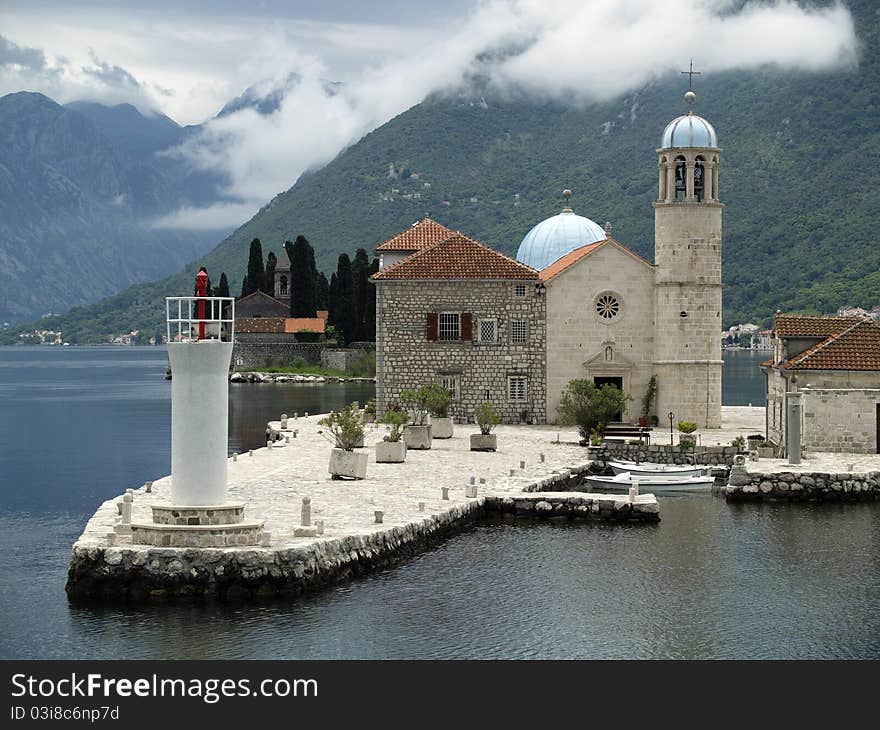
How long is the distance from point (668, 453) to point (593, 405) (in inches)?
160

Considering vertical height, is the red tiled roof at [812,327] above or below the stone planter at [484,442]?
above

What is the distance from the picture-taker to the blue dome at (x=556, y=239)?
5572cm

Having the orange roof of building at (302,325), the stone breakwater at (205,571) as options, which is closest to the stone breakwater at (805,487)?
the stone breakwater at (205,571)

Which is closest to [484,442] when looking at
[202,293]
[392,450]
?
[392,450]

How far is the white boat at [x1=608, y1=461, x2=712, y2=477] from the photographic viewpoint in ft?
119

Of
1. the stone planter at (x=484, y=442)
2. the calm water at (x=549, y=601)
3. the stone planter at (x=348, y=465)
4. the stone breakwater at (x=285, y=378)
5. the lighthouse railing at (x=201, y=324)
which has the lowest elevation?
the calm water at (x=549, y=601)

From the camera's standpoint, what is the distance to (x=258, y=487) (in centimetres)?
3020

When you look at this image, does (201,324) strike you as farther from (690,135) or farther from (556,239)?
(556,239)

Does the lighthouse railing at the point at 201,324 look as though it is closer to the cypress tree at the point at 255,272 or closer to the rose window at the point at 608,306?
the rose window at the point at 608,306

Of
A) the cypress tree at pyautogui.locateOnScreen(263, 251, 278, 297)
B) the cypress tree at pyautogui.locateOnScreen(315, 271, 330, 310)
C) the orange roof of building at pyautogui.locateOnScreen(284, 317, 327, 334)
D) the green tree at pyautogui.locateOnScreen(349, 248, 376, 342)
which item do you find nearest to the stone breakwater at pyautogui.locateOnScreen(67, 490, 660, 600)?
the green tree at pyautogui.locateOnScreen(349, 248, 376, 342)

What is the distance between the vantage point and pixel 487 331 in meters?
46.4

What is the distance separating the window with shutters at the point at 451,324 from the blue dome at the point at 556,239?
392 inches

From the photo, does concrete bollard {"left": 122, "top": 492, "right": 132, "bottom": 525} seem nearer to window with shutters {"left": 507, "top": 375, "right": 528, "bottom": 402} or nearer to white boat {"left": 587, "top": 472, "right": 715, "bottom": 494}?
white boat {"left": 587, "top": 472, "right": 715, "bottom": 494}
